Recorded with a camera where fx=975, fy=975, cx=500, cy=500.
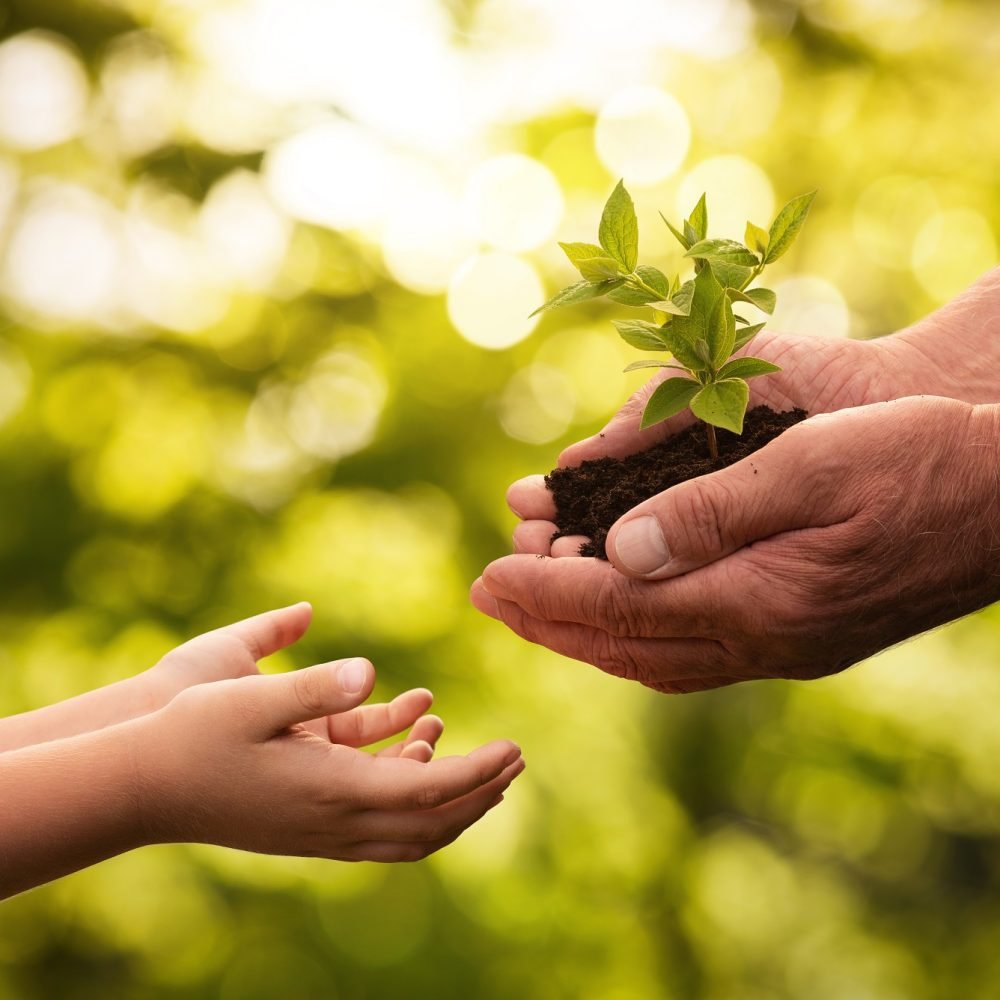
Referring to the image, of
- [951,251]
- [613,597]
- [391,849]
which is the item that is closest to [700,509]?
[613,597]

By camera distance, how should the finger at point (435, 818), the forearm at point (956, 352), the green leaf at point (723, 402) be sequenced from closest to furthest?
the green leaf at point (723, 402) < the finger at point (435, 818) < the forearm at point (956, 352)

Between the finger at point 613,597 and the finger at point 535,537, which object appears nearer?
the finger at point 613,597

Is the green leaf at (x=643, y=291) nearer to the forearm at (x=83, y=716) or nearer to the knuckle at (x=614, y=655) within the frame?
the knuckle at (x=614, y=655)

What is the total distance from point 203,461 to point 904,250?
5.75 ft

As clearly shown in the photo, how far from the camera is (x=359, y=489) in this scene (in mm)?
2281

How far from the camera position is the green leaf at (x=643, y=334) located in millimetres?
952

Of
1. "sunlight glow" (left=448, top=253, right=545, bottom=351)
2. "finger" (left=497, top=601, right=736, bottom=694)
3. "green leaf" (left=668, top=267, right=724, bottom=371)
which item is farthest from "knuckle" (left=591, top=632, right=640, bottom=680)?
"sunlight glow" (left=448, top=253, right=545, bottom=351)

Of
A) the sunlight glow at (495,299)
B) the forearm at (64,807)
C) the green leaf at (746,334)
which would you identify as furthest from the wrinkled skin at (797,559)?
the sunlight glow at (495,299)

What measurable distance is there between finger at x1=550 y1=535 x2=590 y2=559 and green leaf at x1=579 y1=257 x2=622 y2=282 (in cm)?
28

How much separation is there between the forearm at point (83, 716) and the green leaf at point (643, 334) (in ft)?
2.30

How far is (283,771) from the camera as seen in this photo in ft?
3.16

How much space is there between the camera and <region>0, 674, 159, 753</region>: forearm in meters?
1.16

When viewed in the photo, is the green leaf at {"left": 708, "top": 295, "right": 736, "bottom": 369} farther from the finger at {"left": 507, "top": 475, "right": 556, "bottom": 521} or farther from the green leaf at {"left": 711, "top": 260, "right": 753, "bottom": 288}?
the finger at {"left": 507, "top": 475, "right": 556, "bottom": 521}

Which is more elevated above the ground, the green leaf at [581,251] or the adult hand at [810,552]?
the green leaf at [581,251]
